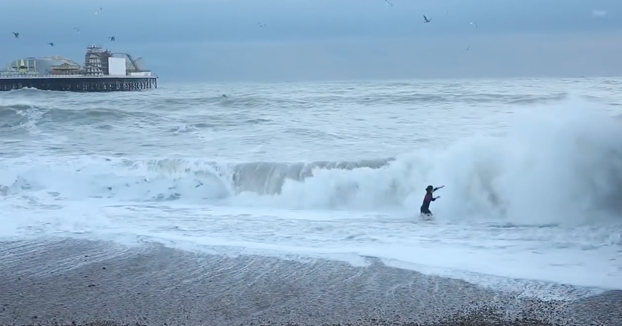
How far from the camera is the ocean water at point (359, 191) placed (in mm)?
8641

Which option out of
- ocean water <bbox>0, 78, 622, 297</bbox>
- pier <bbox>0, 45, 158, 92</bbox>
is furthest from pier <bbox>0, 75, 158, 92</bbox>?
ocean water <bbox>0, 78, 622, 297</bbox>

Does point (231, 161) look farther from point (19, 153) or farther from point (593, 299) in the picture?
point (593, 299)

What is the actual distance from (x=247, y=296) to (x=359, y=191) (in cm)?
700

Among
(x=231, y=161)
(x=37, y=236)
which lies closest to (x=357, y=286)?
(x=37, y=236)

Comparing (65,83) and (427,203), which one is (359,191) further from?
(65,83)

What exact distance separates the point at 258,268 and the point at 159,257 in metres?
1.33

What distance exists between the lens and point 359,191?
13586mm

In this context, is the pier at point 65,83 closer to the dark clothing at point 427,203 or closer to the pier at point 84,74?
the pier at point 84,74

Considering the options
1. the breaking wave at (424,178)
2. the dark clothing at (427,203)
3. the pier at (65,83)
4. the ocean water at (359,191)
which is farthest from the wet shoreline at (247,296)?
the pier at (65,83)

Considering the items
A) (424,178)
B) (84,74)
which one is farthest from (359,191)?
(84,74)

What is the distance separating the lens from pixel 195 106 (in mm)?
29859

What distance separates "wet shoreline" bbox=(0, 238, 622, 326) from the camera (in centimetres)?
614

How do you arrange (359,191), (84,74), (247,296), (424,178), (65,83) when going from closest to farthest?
(247,296) < (359,191) < (424,178) < (65,83) < (84,74)

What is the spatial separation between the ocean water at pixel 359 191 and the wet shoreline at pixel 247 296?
1.55 ft
